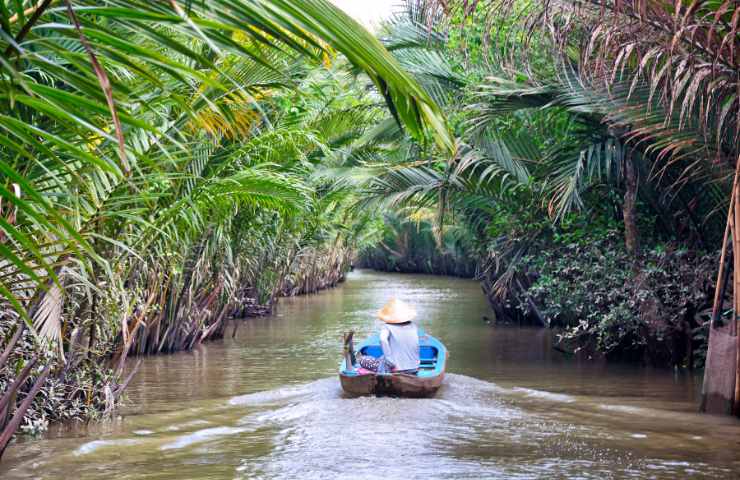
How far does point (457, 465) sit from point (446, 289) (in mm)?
29807

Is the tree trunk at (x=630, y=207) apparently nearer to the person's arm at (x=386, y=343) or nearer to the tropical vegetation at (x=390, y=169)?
the tropical vegetation at (x=390, y=169)

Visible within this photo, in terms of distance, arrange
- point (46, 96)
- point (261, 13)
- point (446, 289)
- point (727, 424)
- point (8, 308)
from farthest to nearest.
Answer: point (446, 289)
point (727, 424)
point (8, 308)
point (46, 96)
point (261, 13)

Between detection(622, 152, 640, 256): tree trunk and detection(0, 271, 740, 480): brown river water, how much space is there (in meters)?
1.82

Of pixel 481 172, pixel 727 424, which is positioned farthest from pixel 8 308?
pixel 481 172

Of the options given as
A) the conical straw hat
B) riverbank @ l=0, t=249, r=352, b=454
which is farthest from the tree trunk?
riverbank @ l=0, t=249, r=352, b=454

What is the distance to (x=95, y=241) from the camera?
23.9 ft

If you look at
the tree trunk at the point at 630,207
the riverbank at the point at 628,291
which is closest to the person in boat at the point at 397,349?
the riverbank at the point at 628,291

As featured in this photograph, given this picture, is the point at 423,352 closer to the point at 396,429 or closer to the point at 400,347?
the point at 400,347

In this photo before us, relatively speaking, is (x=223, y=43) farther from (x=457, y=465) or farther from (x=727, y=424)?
(x=727, y=424)

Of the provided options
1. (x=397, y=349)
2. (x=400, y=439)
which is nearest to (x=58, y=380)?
(x=400, y=439)

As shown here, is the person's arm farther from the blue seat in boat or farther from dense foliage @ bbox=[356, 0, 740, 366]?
dense foliage @ bbox=[356, 0, 740, 366]

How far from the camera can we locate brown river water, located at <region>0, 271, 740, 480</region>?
7426 mm

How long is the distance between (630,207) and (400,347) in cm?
398

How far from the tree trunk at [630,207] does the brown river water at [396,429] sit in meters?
1.82
